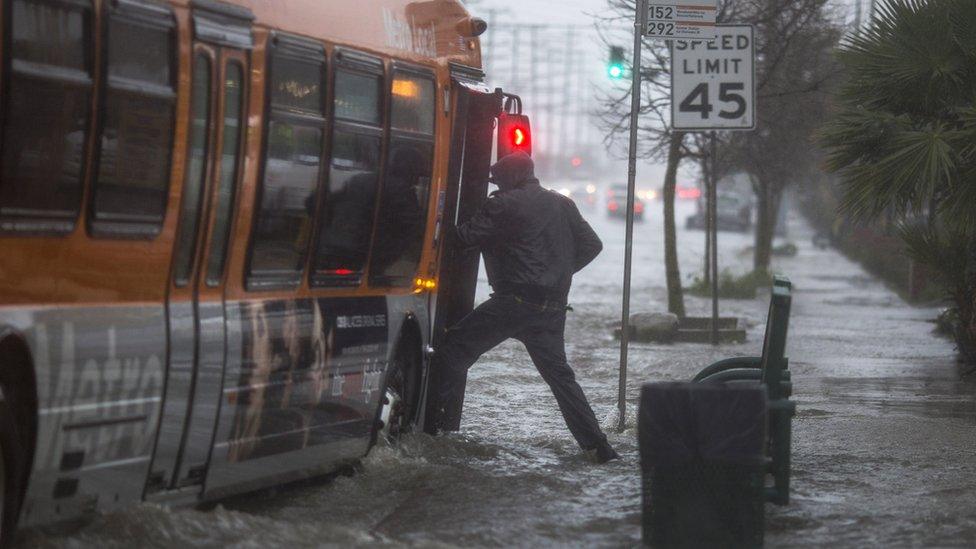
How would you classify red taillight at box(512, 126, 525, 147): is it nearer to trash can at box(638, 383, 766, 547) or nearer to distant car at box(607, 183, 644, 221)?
trash can at box(638, 383, 766, 547)

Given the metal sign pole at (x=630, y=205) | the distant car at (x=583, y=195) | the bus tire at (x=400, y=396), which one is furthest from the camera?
the distant car at (x=583, y=195)

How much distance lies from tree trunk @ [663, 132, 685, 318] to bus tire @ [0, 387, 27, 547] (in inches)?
619

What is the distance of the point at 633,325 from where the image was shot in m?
19.5

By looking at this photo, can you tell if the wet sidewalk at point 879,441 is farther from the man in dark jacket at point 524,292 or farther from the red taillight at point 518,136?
the red taillight at point 518,136

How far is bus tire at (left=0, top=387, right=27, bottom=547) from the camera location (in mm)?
5988

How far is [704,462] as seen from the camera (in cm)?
715

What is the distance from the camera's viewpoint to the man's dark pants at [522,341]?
10.1m

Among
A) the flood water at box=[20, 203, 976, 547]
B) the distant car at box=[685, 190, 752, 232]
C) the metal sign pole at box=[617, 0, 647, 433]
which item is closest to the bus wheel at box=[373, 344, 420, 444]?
the flood water at box=[20, 203, 976, 547]

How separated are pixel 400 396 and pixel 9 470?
152 inches

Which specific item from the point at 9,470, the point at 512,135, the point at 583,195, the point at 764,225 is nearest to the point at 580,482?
the point at 512,135

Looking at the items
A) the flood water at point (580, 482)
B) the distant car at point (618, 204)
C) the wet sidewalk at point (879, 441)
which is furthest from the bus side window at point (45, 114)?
the distant car at point (618, 204)

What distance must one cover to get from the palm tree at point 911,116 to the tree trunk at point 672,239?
20.7 ft

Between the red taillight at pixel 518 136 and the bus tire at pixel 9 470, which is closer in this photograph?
Answer: the bus tire at pixel 9 470

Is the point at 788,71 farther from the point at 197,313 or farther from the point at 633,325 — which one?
the point at 197,313
